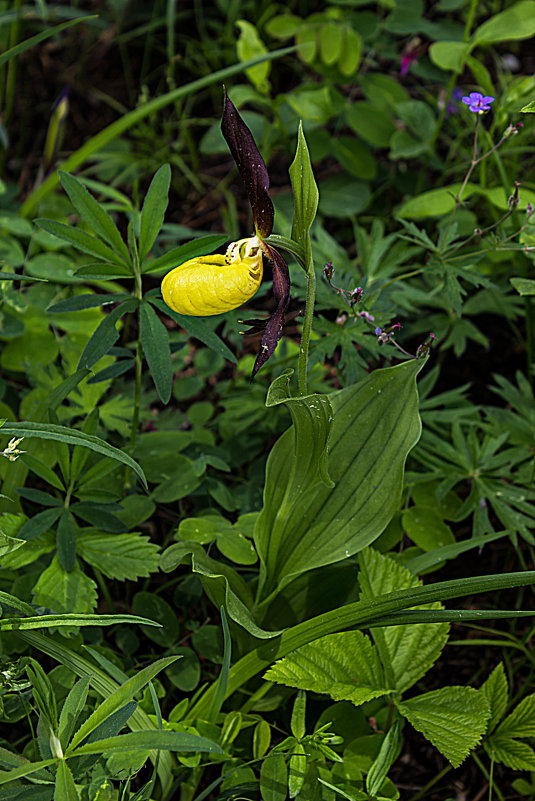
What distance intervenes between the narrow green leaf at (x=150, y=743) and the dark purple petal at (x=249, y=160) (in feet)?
2.63

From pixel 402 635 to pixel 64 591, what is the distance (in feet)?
2.04

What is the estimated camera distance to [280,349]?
1.67 metres

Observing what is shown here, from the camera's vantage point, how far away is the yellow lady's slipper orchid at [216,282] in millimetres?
1135

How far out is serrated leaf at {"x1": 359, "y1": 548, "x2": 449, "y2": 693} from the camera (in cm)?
120

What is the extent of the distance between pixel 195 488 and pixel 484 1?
2.09m

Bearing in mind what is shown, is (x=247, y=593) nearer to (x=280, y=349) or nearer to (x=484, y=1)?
(x=280, y=349)

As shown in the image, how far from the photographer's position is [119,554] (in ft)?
4.19

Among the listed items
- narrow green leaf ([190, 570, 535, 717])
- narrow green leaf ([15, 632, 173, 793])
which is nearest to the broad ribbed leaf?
narrow green leaf ([190, 570, 535, 717])

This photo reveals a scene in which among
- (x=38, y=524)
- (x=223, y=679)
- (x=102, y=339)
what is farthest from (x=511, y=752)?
(x=102, y=339)

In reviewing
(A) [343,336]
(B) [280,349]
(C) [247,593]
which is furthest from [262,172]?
(C) [247,593]

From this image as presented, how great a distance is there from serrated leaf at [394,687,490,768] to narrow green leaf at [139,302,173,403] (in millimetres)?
706

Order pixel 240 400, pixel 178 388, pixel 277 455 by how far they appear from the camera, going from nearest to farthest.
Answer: pixel 277 455 < pixel 240 400 < pixel 178 388

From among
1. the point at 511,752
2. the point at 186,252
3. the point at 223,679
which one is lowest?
the point at 511,752

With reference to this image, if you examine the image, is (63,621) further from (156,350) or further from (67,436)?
(156,350)
